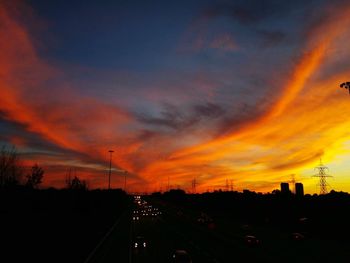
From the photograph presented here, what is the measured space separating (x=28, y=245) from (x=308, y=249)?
99.0 ft

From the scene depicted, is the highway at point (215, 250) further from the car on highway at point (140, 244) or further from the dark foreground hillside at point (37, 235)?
the dark foreground hillside at point (37, 235)

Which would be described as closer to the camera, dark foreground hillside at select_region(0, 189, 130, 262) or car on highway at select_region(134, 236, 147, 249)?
Result: dark foreground hillside at select_region(0, 189, 130, 262)

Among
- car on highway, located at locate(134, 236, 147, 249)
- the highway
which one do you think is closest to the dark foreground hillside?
the highway

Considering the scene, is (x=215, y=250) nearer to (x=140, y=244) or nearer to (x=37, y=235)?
(x=140, y=244)

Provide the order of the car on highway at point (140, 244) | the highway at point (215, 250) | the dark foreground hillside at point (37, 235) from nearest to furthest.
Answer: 1. the highway at point (215, 250)
2. the dark foreground hillside at point (37, 235)
3. the car on highway at point (140, 244)

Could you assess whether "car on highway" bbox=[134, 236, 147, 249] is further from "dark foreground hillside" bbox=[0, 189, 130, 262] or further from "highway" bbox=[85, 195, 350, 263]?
"dark foreground hillside" bbox=[0, 189, 130, 262]

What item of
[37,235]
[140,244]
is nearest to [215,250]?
[140,244]

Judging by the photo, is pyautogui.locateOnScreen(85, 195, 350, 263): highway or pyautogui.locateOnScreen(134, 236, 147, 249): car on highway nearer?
pyautogui.locateOnScreen(85, 195, 350, 263): highway

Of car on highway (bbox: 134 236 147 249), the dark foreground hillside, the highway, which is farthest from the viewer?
car on highway (bbox: 134 236 147 249)

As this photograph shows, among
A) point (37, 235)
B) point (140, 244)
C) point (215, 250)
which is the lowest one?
point (215, 250)

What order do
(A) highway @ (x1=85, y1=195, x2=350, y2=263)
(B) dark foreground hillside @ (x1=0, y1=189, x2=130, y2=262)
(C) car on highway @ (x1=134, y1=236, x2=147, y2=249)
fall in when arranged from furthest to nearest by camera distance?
(C) car on highway @ (x1=134, y1=236, x2=147, y2=249) → (B) dark foreground hillside @ (x1=0, y1=189, x2=130, y2=262) → (A) highway @ (x1=85, y1=195, x2=350, y2=263)

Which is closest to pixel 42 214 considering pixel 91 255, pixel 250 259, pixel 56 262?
pixel 91 255

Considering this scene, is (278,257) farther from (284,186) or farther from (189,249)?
(284,186)

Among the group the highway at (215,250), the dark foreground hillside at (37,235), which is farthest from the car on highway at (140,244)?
the dark foreground hillside at (37,235)
